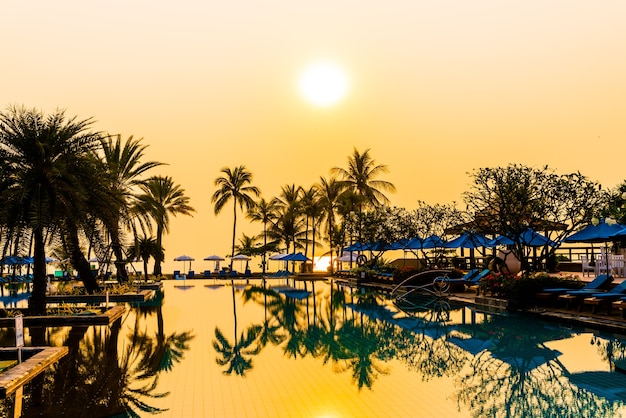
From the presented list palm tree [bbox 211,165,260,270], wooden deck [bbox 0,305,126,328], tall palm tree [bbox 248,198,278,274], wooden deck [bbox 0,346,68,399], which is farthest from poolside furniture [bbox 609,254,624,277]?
tall palm tree [bbox 248,198,278,274]

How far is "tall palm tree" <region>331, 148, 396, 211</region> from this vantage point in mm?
45844

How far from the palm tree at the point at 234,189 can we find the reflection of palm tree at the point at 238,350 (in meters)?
36.1

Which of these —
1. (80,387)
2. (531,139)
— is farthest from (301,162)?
(80,387)

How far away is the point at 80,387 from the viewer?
884cm

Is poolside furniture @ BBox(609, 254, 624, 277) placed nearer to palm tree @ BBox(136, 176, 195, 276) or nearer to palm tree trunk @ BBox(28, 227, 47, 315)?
palm tree trunk @ BBox(28, 227, 47, 315)

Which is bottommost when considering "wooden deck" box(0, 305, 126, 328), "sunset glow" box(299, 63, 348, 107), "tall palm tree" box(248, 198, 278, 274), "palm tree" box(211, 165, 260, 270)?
"wooden deck" box(0, 305, 126, 328)

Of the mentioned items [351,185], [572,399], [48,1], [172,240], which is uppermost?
[48,1]

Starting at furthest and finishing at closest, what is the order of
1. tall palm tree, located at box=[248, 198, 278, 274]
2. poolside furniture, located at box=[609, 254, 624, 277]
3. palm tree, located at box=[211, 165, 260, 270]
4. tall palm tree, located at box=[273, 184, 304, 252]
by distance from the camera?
tall palm tree, located at box=[248, 198, 278, 274], tall palm tree, located at box=[273, 184, 304, 252], palm tree, located at box=[211, 165, 260, 270], poolside furniture, located at box=[609, 254, 624, 277]

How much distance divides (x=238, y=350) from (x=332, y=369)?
9.30 ft

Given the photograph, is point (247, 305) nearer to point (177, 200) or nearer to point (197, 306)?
point (197, 306)

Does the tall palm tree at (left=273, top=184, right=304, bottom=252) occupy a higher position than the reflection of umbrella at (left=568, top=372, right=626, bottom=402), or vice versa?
the tall palm tree at (left=273, top=184, right=304, bottom=252)

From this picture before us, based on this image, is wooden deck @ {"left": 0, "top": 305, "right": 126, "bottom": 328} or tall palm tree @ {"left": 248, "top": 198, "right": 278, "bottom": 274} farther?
tall palm tree @ {"left": 248, "top": 198, "right": 278, "bottom": 274}

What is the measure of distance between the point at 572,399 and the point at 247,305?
1604 cm

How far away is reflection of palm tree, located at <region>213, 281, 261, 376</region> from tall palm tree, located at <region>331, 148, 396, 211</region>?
1192 inches
